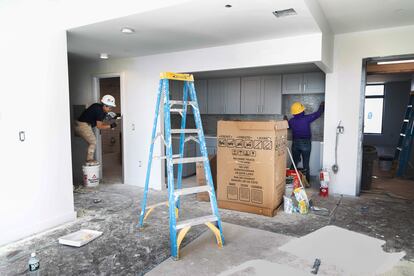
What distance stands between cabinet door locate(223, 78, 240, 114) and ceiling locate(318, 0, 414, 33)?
107 inches

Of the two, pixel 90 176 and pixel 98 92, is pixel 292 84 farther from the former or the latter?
pixel 90 176

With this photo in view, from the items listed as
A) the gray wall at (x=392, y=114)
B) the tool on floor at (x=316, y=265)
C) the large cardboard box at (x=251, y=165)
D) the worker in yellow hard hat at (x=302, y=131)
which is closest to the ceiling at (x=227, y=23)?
the large cardboard box at (x=251, y=165)

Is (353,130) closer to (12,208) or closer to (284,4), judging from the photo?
(284,4)

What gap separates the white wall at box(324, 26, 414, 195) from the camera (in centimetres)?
406

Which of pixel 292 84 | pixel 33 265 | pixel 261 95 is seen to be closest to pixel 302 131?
pixel 292 84

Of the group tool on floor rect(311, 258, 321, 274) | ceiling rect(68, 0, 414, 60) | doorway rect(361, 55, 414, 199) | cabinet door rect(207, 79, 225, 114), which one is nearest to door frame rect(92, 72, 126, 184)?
ceiling rect(68, 0, 414, 60)

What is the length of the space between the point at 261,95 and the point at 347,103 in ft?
6.94

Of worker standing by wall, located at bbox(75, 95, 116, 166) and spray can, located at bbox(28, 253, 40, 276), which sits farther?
worker standing by wall, located at bbox(75, 95, 116, 166)

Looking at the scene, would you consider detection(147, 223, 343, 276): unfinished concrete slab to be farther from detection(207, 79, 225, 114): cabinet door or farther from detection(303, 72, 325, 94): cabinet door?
detection(207, 79, 225, 114): cabinet door

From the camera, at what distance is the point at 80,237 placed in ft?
9.43

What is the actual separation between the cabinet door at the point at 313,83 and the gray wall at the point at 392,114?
4553 mm

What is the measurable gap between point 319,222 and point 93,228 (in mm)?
2643

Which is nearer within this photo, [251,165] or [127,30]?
[127,30]

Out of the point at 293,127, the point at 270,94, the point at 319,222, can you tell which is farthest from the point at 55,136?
the point at 270,94
